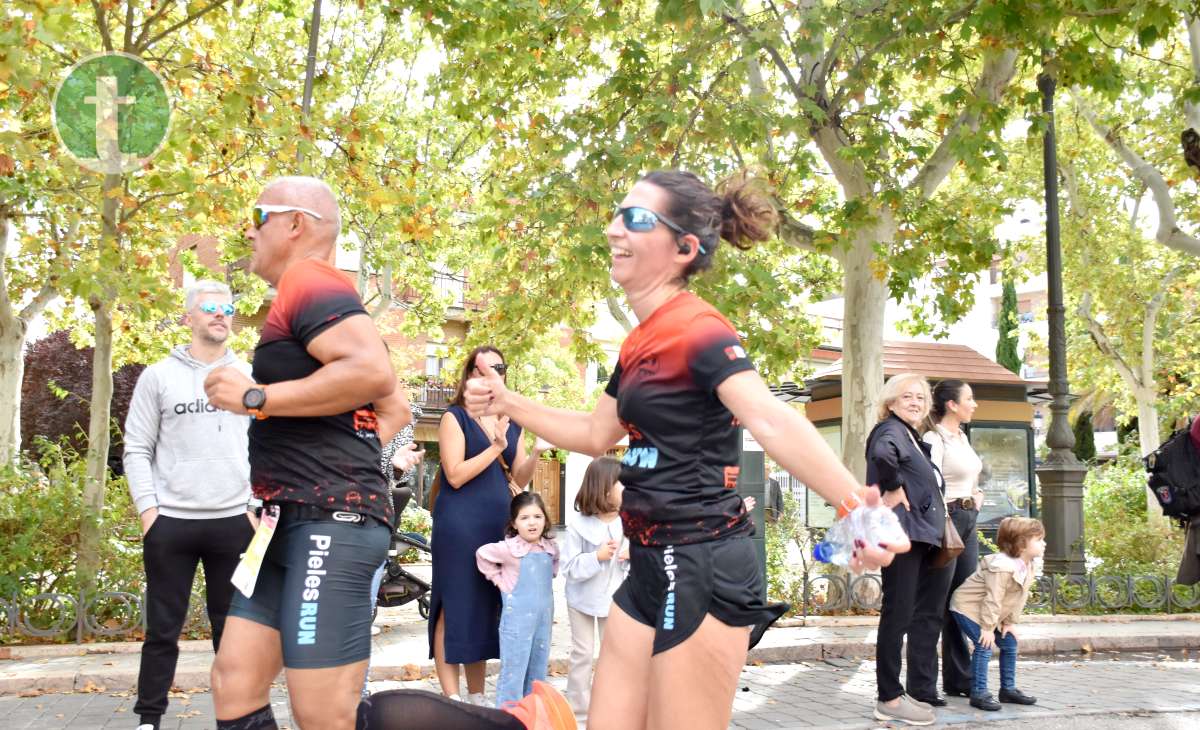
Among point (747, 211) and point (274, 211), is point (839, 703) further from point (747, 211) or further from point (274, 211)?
point (274, 211)

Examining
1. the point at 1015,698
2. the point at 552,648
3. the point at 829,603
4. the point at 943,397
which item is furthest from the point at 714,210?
the point at 829,603

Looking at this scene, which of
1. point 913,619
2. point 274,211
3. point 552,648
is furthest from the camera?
point 552,648

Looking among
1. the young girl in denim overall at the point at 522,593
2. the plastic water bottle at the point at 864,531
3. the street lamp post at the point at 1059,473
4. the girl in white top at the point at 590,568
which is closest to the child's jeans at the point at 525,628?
the young girl in denim overall at the point at 522,593

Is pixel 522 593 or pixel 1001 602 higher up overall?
pixel 522 593

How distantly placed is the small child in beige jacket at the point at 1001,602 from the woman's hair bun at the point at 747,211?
16.4 feet

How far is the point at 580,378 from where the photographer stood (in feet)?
136

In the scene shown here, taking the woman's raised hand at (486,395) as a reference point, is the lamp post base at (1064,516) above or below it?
below

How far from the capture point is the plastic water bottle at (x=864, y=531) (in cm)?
272

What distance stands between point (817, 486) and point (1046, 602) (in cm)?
1154

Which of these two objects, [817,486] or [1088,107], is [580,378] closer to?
[1088,107]

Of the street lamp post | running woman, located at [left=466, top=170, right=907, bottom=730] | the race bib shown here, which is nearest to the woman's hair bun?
running woman, located at [left=466, top=170, right=907, bottom=730]

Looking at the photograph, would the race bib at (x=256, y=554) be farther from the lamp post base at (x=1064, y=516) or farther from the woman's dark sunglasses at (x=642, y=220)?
the lamp post base at (x=1064, y=516)

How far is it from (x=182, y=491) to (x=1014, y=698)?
543cm

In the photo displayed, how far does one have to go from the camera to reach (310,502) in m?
3.22
